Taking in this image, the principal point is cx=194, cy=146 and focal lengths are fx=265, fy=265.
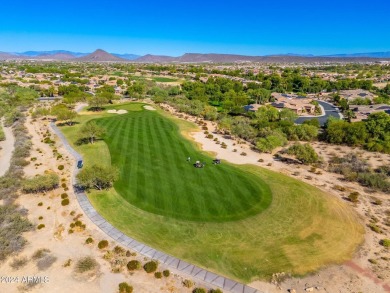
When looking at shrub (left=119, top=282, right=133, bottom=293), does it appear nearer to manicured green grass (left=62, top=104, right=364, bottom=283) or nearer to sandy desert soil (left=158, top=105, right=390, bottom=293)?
manicured green grass (left=62, top=104, right=364, bottom=283)

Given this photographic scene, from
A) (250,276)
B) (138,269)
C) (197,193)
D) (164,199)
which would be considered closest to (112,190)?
(164,199)

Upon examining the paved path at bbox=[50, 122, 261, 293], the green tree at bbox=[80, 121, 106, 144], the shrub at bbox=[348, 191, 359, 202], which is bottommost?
the paved path at bbox=[50, 122, 261, 293]

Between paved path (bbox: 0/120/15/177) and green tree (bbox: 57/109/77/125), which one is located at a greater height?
green tree (bbox: 57/109/77/125)

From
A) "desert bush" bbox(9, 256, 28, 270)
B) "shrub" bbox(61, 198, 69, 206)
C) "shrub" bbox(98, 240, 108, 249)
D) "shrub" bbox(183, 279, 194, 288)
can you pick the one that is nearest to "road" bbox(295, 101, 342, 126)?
"shrub" bbox(61, 198, 69, 206)

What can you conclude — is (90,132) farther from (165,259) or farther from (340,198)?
(340,198)

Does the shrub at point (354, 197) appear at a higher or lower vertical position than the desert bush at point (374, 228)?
higher

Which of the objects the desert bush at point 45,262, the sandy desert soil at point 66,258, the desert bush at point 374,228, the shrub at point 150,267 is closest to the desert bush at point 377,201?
the desert bush at point 374,228

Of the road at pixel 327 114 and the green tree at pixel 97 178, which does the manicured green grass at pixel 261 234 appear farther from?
the road at pixel 327 114
